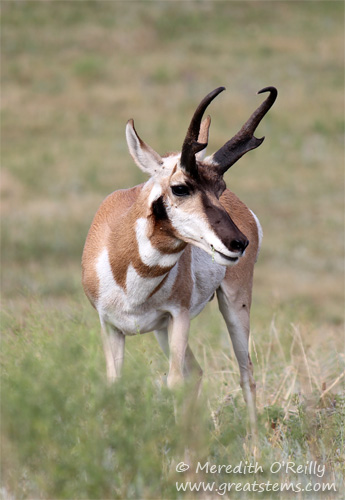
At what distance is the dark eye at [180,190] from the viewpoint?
5.45 meters

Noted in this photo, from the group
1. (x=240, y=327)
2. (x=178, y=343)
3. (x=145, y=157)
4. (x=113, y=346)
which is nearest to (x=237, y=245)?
(x=145, y=157)

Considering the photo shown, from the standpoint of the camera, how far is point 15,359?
502 cm

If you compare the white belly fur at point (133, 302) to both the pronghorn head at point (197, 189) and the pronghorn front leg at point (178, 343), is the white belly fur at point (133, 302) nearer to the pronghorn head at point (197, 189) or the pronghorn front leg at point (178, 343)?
the pronghorn front leg at point (178, 343)

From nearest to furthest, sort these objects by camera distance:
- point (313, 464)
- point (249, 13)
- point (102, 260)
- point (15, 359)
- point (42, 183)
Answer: point (15, 359), point (313, 464), point (102, 260), point (42, 183), point (249, 13)

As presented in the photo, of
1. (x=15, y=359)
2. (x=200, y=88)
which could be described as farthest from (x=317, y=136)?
(x=15, y=359)

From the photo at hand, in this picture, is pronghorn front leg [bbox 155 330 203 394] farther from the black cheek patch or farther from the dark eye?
the dark eye

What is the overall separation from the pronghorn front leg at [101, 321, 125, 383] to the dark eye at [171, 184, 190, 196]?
1145 millimetres

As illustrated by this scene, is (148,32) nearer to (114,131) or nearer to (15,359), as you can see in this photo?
(114,131)

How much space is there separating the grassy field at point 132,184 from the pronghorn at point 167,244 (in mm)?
262

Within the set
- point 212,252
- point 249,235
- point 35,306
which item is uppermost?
point 212,252

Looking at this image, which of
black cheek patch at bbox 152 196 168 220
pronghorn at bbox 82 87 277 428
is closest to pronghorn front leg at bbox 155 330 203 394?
pronghorn at bbox 82 87 277 428

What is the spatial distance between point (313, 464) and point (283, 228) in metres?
18.3

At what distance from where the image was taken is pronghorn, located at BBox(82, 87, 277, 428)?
5.36 metres

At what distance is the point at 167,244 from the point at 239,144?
0.79 meters
